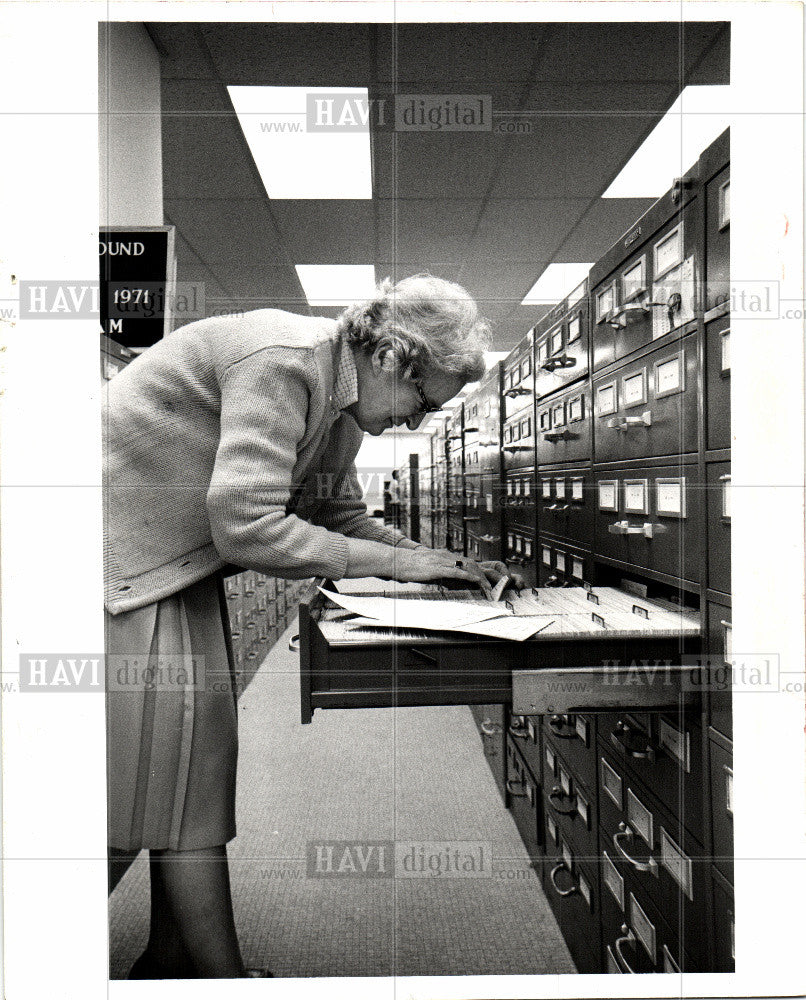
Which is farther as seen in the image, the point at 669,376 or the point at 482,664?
the point at 669,376

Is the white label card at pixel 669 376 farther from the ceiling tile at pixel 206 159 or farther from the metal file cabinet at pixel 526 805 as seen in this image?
the metal file cabinet at pixel 526 805

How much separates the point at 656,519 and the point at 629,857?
577 millimetres

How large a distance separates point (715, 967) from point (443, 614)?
673 mm

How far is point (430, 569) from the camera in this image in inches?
40.9

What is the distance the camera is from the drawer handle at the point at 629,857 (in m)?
1.08

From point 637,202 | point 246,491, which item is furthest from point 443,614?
point 637,202

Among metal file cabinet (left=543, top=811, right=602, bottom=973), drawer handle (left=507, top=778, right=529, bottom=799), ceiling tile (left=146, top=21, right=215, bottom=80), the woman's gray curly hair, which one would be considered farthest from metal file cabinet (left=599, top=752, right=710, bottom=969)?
ceiling tile (left=146, top=21, right=215, bottom=80)

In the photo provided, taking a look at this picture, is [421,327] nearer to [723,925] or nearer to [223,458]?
[223,458]

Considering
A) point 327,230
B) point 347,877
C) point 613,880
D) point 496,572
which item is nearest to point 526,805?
point 613,880

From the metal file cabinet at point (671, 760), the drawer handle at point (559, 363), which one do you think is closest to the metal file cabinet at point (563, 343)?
the drawer handle at point (559, 363)

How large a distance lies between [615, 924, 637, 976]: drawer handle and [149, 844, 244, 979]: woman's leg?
2.04ft

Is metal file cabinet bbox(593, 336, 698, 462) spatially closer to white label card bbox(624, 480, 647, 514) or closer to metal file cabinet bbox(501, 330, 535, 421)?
white label card bbox(624, 480, 647, 514)

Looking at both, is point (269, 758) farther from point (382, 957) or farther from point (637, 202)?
point (637, 202)

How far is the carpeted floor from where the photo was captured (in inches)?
41.3
